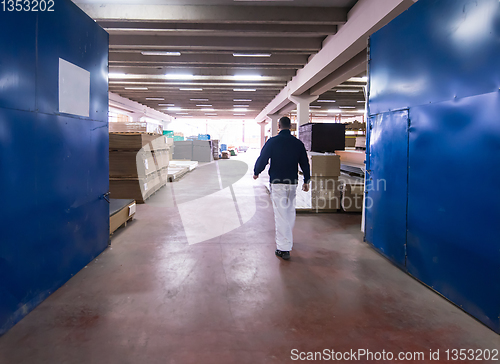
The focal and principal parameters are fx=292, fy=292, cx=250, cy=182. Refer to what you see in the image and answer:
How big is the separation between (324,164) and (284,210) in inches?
103

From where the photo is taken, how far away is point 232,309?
2686 millimetres

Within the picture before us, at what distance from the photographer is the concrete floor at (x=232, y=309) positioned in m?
2.17

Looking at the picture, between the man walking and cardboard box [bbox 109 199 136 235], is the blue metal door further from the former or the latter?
cardboard box [bbox 109 199 136 235]

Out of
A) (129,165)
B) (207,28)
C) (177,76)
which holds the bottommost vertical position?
(129,165)

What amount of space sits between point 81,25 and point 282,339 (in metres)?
3.82

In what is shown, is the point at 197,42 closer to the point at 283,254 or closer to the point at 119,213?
the point at 119,213

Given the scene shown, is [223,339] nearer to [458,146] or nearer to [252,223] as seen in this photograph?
[458,146]

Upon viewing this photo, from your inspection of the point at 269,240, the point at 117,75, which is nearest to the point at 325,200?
the point at 269,240

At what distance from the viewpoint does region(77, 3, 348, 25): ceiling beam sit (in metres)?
5.66

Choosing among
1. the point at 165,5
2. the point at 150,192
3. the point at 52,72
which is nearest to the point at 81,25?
the point at 52,72

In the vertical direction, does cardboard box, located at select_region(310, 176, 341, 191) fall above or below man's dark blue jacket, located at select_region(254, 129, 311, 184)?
below

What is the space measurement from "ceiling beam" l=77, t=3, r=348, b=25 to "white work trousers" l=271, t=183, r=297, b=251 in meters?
3.78

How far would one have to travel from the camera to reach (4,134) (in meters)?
2.27

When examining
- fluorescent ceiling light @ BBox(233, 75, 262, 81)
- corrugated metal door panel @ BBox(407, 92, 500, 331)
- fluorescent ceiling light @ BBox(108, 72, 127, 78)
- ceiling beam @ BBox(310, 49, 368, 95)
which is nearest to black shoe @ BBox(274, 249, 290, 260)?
corrugated metal door panel @ BBox(407, 92, 500, 331)
